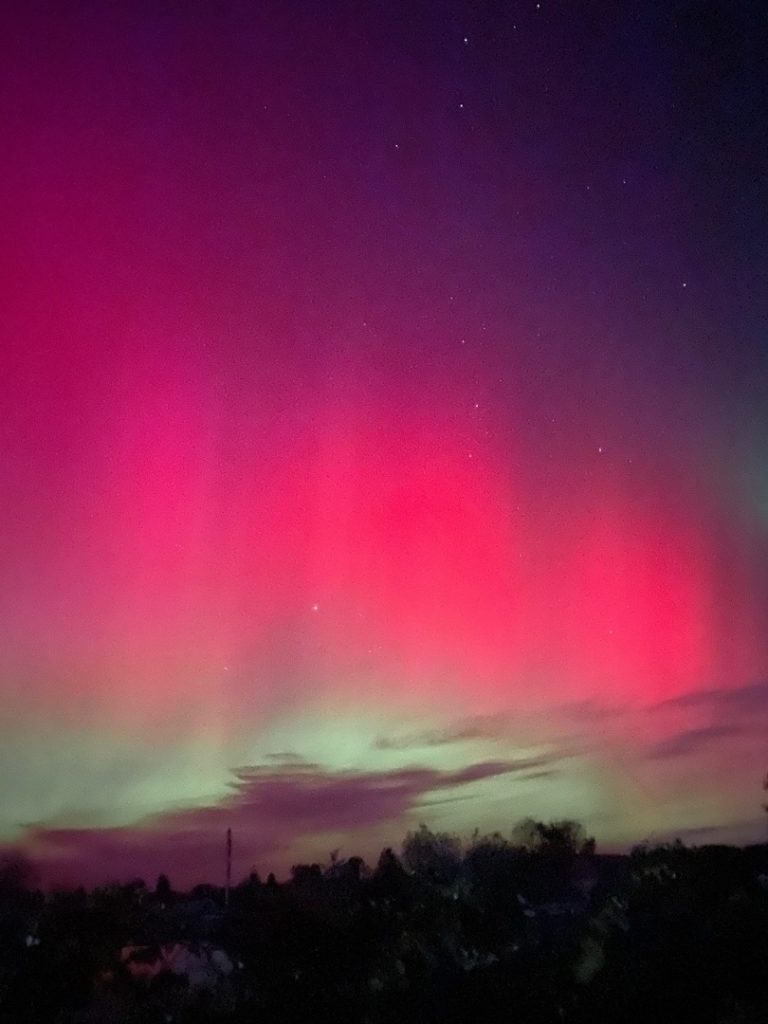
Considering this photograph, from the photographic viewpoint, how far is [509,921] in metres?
5.96

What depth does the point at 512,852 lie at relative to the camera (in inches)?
Result: 238

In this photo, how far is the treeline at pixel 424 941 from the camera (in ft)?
18.0

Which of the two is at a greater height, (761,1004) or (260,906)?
(260,906)

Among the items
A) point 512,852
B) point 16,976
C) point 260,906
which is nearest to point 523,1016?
point 512,852

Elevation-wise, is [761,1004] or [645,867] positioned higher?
[645,867]

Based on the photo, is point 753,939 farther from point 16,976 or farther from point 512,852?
point 16,976

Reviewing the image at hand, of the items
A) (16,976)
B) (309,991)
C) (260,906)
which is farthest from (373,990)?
(16,976)

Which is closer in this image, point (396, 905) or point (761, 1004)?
point (761, 1004)

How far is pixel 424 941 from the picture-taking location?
230 inches

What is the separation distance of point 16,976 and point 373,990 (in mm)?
1481

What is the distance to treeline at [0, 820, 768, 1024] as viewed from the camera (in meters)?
5.50

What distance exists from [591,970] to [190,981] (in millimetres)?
1714

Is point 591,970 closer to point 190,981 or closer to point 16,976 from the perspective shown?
point 190,981

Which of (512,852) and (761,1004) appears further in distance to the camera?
(512,852)
